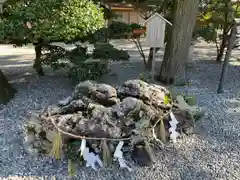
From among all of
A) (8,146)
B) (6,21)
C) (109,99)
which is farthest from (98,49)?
(8,146)

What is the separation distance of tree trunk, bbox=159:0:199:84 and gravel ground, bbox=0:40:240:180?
346 millimetres

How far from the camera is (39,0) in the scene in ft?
11.9

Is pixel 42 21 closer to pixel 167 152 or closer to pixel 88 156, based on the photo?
pixel 88 156

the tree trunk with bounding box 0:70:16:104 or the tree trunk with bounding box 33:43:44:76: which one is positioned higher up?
the tree trunk with bounding box 33:43:44:76

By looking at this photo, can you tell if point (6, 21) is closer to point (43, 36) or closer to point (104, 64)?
point (43, 36)

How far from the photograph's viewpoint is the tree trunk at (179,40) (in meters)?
4.53

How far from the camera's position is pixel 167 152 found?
277 cm

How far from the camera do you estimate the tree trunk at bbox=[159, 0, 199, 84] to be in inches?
178

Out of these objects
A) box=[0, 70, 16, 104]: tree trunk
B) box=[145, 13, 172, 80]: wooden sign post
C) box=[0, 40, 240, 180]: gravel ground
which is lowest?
box=[0, 40, 240, 180]: gravel ground

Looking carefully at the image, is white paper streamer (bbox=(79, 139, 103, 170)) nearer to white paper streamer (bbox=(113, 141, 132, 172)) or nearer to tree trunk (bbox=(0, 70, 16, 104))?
white paper streamer (bbox=(113, 141, 132, 172))

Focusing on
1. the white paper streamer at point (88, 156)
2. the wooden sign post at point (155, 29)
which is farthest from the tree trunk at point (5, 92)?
the wooden sign post at point (155, 29)

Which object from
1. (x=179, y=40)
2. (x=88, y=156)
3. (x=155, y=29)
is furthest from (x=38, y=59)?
(x=88, y=156)

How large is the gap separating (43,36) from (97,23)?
85cm

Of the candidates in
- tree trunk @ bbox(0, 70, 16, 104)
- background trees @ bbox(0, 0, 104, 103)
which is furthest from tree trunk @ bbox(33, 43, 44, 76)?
tree trunk @ bbox(0, 70, 16, 104)
